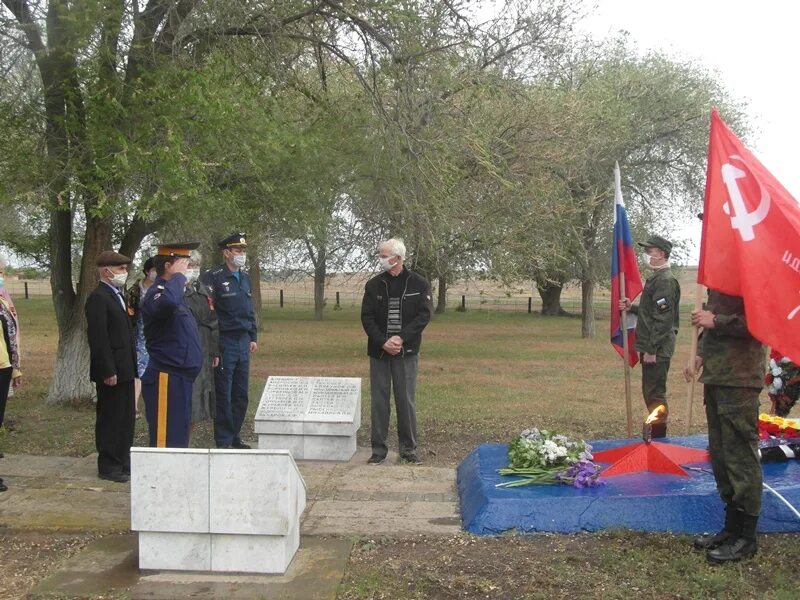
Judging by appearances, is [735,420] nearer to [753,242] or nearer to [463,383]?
[753,242]

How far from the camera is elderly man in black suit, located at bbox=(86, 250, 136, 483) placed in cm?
657

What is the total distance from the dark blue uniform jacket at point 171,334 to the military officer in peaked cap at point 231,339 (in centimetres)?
171

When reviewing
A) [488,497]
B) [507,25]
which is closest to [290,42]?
[507,25]

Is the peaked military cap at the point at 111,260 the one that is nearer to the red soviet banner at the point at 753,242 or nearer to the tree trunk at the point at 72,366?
the tree trunk at the point at 72,366

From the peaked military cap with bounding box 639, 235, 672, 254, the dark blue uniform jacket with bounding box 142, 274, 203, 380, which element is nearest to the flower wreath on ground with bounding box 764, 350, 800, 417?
the peaked military cap with bounding box 639, 235, 672, 254

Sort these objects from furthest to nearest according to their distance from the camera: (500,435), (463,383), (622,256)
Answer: (463,383) < (500,435) < (622,256)

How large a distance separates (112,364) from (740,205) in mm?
4661

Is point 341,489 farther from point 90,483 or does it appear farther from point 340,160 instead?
point 340,160

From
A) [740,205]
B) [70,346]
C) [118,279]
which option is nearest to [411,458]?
[118,279]

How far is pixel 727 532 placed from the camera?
15.8 ft

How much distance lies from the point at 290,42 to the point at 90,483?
5.00 m

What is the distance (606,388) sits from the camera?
44.9ft

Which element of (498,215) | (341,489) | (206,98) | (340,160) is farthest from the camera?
(498,215)

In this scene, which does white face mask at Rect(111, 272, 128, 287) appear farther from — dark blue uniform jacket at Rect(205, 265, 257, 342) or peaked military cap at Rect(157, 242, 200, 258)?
dark blue uniform jacket at Rect(205, 265, 257, 342)
